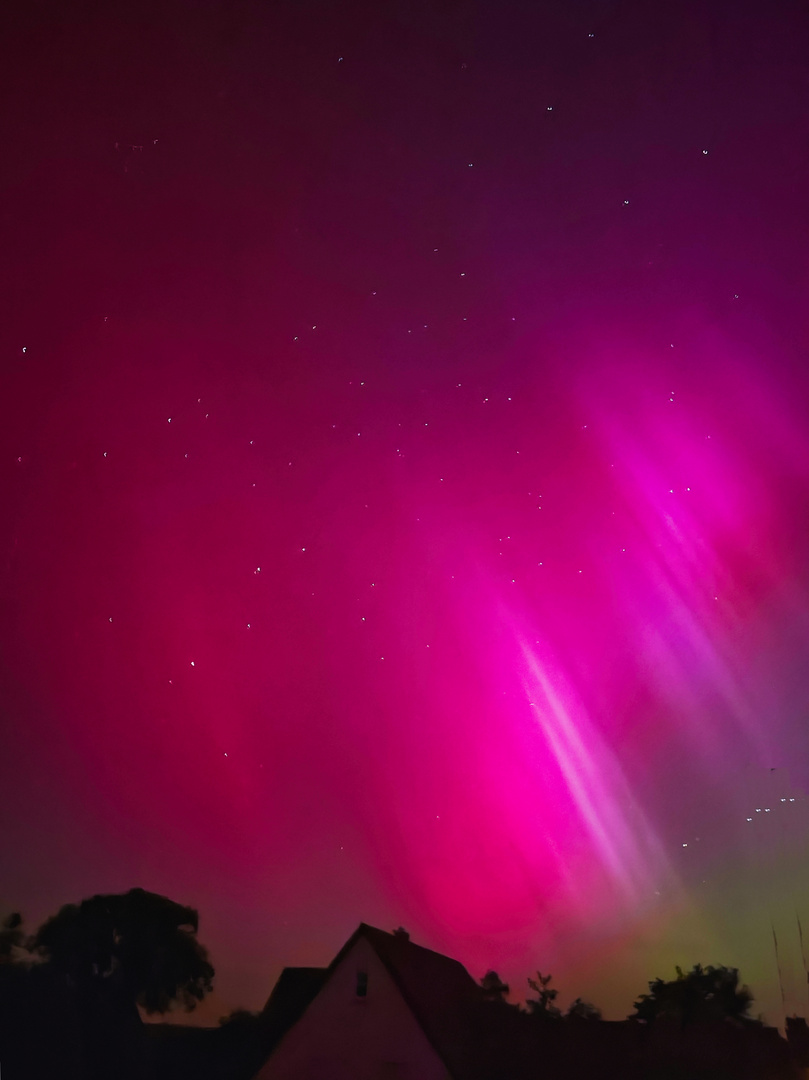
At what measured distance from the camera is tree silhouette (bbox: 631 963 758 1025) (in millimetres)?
1994

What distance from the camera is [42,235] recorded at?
7.36ft

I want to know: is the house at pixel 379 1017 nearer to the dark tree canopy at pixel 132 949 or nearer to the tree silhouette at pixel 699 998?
the dark tree canopy at pixel 132 949

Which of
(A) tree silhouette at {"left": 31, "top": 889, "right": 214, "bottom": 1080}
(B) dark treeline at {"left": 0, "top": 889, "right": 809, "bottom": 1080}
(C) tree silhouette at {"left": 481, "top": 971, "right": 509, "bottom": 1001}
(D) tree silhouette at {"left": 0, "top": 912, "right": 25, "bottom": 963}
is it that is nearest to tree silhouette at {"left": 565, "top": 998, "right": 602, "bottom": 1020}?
(B) dark treeline at {"left": 0, "top": 889, "right": 809, "bottom": 1080}

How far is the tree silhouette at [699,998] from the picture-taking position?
199 centimetres

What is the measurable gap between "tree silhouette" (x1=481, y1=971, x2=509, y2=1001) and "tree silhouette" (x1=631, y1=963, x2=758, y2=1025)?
295 millimetres

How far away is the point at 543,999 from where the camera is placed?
2.01 meters

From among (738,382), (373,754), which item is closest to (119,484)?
(373,754)

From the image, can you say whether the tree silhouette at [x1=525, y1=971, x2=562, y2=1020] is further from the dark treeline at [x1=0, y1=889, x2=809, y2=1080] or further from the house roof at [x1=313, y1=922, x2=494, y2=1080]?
the house roof at [x1=313, y1=922, x2=494, y2=1080]

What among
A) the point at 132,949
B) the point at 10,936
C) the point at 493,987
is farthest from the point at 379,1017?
the point at 10,936

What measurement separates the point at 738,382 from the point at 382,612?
110cm

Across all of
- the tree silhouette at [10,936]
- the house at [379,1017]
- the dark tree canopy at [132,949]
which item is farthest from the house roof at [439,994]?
the tree silhouette at [10,936]

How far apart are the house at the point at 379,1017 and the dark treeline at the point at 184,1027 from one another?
50 millimetres

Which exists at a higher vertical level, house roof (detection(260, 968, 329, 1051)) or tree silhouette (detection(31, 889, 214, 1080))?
tree silhouette (detection(31, 889, 214, 1080))

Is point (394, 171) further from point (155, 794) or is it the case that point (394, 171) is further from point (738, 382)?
point (155, 794)
